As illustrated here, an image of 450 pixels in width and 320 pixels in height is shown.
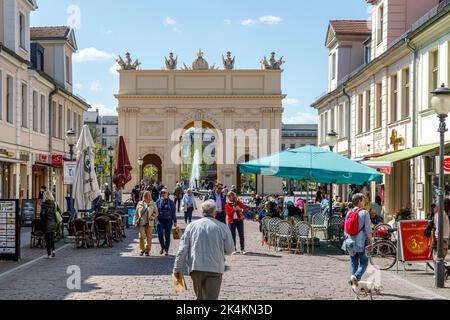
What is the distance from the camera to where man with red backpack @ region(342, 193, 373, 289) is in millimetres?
11312

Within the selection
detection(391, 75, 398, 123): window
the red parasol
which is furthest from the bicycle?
the red parasol

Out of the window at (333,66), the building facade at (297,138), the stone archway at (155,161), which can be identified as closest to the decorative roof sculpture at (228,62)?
the stone archway at (155,161)

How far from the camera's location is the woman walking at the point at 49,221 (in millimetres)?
16297

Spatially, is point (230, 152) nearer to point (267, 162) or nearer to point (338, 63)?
point (338, 63)

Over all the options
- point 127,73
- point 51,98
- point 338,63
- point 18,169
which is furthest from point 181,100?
point 18,169

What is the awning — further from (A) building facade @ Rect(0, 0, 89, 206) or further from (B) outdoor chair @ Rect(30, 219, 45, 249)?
(A) building facade @ Rect(0, 0, 89, 206)

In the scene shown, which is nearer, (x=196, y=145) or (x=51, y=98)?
(x=51, y=98)

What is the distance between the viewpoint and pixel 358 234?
11406 mm

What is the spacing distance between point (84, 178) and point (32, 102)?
11119mm

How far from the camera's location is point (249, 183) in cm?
9925

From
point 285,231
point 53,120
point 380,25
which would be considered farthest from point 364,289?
point 53,120

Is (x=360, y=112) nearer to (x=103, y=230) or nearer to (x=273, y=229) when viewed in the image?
(x=273, y=229)

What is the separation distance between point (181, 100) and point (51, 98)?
30.5 m
